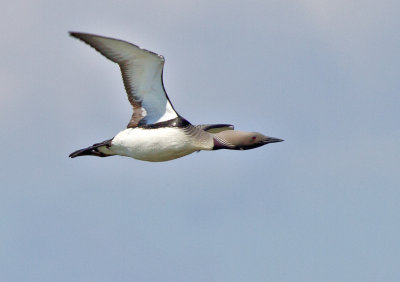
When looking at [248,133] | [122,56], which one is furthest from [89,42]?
[248,133]

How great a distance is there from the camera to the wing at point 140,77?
2098 cm

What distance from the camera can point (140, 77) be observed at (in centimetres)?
2212

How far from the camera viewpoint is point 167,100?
73.6ft

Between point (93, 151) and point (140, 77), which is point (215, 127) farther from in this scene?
point (93, 151)

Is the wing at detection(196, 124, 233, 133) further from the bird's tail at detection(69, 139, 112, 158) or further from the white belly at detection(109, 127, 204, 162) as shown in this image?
the bird's tail at detection(69, 139, 112, 158)

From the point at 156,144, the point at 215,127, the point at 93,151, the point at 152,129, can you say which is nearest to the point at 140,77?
the point at 152,129

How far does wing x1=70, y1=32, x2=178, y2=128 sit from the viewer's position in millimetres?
20984

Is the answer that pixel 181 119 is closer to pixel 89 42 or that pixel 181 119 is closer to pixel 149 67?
pixel 149 67

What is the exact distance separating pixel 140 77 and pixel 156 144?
1.40 m

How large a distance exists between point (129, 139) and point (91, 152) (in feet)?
4.13

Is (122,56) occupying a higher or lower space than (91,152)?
higher

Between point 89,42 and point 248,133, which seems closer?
point 89,42

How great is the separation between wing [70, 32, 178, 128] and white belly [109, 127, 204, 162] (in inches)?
18.8

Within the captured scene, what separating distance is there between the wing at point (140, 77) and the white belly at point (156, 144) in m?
0.48
